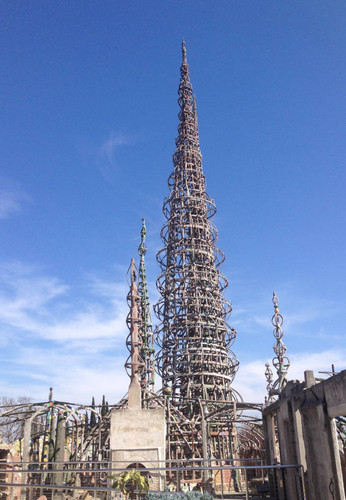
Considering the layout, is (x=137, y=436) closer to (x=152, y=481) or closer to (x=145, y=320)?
(x=152, y=481)

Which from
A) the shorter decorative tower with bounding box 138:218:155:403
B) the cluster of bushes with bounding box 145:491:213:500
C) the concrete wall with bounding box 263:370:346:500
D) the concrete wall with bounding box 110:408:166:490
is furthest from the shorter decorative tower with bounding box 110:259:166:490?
the shorter decorative tower with bounding box 138:218:155:403

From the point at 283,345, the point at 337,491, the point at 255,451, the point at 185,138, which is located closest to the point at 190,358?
the point at 255,451

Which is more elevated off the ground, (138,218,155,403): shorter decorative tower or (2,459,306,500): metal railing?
(138,218,155,403): shorter decorative tower

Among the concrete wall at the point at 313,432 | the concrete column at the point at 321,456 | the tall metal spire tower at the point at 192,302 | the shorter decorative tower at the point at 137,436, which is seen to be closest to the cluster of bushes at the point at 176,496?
the concrete wall at the point at 313,432

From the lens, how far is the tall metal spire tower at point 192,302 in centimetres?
4822

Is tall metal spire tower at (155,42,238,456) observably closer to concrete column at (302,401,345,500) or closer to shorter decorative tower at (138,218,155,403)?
shorter decorative tower at (138,218,155,403)

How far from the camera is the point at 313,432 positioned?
13.9 metres

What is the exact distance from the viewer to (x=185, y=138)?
6619 cm

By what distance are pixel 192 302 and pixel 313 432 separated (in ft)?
128

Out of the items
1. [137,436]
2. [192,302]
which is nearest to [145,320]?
[192,302]

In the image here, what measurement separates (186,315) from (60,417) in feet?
86.1

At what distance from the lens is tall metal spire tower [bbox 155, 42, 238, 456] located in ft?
158

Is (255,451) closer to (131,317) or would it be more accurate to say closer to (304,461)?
(131,317)

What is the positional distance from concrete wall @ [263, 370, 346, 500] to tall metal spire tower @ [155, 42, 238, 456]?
26011 millimetres
